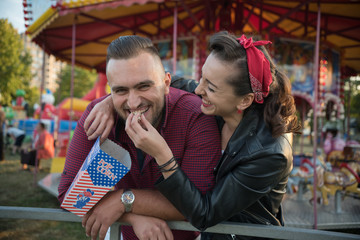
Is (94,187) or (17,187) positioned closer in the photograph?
(94,187)

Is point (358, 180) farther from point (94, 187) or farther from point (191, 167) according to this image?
point (94, 187)

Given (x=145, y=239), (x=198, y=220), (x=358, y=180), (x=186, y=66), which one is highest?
(x=186, y=66)

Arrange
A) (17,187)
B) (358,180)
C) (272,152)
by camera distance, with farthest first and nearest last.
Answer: (17,187) → (358,180) → (272,152)

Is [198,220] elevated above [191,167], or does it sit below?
below

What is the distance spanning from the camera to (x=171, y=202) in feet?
4.18

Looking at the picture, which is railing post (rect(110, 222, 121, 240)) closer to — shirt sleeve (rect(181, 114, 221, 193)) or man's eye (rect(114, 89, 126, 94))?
shirt sleeve (rect(181, 114, 221, 193))

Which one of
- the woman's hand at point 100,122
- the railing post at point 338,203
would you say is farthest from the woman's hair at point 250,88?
the railing post at point 338,203

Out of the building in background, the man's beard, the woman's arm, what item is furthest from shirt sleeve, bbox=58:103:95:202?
the building in background

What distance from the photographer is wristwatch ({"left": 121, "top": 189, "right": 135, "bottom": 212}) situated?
4.31 ft

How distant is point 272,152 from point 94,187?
80cm

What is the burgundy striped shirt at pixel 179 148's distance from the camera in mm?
1459

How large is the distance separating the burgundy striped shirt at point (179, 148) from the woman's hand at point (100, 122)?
65 mm

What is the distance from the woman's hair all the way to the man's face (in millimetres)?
363

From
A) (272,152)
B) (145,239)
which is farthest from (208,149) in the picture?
(145,239)
